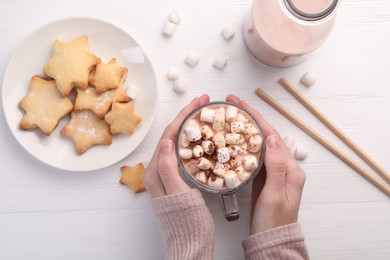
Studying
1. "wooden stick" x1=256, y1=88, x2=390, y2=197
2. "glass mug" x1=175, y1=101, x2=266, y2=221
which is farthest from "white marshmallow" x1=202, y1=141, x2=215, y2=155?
"wooden stick" x1=256, y1=88, x2=390, y2=197

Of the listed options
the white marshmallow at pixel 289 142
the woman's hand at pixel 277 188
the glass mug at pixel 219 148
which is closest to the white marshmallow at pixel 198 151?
the glass mug at pixel 219 148

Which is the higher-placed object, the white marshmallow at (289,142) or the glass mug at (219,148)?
the glass mug at (219,148)

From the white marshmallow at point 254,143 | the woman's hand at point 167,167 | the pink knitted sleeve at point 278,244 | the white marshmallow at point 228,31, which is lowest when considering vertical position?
the pink knitted sleeve at point 278,244

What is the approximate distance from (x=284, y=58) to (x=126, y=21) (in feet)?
1.10

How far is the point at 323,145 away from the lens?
90 centimetres

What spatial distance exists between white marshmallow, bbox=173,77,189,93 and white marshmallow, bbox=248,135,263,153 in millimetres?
203

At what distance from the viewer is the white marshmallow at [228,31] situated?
0.87 meters

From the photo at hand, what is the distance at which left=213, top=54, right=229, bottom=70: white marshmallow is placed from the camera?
876mm

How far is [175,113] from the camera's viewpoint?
2.91 feet

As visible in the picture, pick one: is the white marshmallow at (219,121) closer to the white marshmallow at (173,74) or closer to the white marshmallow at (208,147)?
the white marshmallow at (208,147)

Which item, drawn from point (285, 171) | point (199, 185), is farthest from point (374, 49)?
point (199, 185)

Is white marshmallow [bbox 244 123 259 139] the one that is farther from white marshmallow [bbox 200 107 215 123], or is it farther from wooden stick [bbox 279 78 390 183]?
wooden stick [bbox 279 78 390 183]

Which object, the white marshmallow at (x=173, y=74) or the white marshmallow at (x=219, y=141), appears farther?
the white marshmallow at (x=173, y=74)

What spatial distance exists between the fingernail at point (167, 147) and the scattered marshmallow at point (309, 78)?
0.32 m
